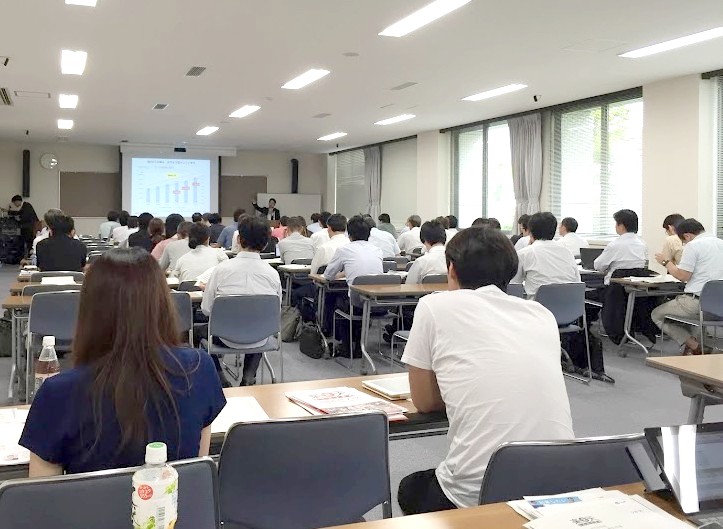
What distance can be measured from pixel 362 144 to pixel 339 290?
11.1 m

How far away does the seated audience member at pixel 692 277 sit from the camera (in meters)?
6.20

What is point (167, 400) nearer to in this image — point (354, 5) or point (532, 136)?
point (354, 5)

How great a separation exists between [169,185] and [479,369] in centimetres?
1693

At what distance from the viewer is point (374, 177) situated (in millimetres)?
17125

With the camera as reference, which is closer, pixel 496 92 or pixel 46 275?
pixel 46 275

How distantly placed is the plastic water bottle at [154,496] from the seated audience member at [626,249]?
257 inches

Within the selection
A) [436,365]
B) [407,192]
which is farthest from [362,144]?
[436,365]

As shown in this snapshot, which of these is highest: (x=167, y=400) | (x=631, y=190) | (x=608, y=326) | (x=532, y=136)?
(x=532, y=136)

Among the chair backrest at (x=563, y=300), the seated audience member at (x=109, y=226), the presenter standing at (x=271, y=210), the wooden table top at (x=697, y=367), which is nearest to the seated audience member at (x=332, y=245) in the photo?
the chair backrest at (x=563, y=300)

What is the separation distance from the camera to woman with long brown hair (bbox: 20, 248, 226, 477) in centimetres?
153

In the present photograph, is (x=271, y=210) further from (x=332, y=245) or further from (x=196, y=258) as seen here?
(x=196, y=258)

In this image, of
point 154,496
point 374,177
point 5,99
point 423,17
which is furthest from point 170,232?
point 374,177

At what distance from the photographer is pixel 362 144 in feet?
56.6

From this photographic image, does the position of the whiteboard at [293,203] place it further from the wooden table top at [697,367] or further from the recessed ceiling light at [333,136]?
the wooden table top at [697,367]
